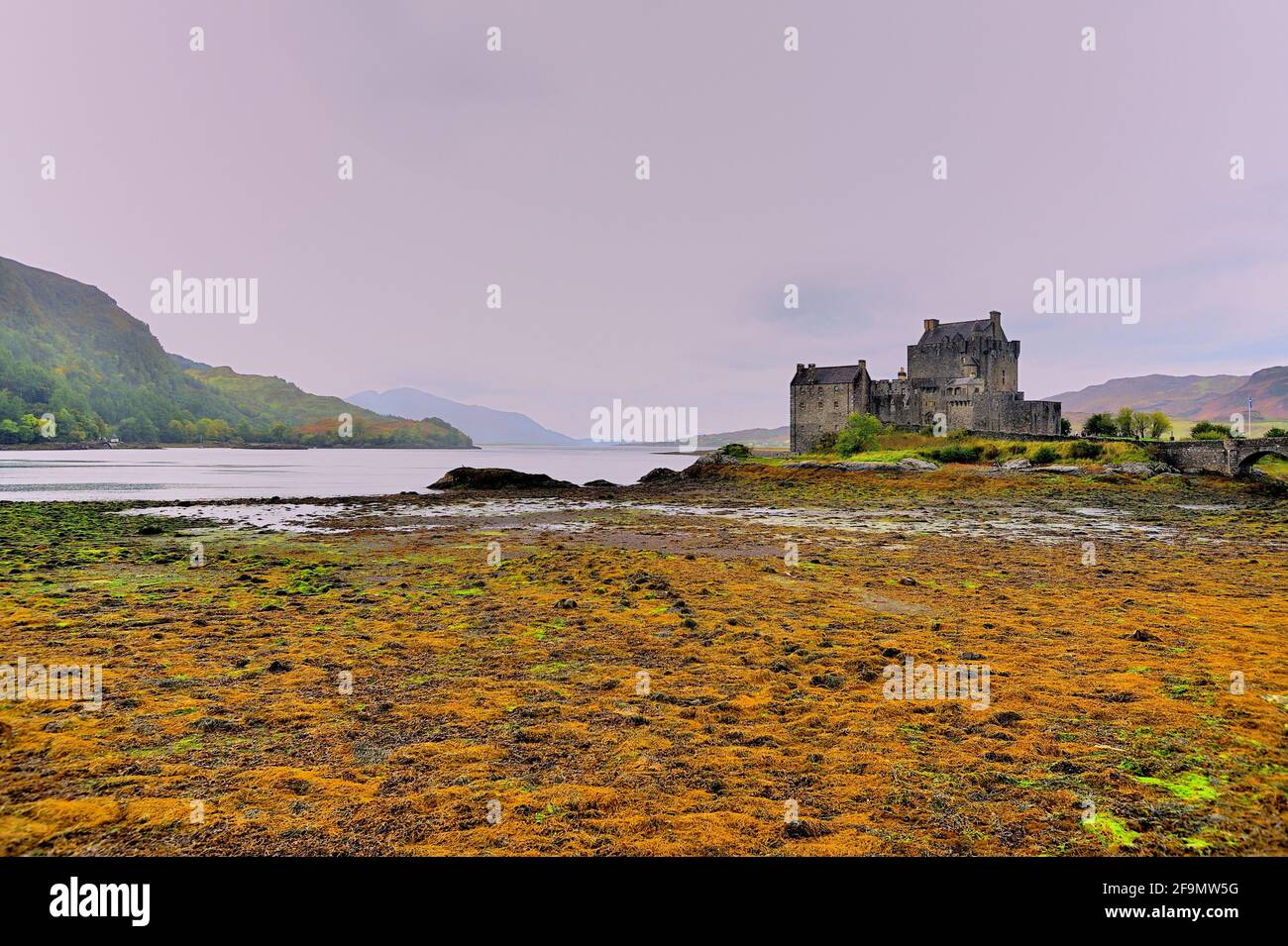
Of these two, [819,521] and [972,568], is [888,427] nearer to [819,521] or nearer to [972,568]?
[819,521]

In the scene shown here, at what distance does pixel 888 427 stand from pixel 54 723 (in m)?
87.7

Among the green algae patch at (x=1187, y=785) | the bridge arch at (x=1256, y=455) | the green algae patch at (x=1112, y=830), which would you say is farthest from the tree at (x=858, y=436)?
the green algae patch at (x=1112, y=830)

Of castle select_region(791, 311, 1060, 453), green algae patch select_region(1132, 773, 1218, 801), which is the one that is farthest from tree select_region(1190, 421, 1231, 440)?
green algae patch select_region(1132, 773, 1218, 801)

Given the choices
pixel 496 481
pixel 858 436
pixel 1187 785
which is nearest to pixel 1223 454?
pixel 858 436

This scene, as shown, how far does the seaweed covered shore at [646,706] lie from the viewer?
5312mm

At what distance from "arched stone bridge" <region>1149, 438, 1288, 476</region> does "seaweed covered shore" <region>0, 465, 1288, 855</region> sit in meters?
46.9

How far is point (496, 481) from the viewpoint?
6400 centimetres

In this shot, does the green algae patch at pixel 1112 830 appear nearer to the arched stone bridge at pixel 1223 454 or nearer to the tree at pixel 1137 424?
the arched stone bridge at pixel 1223 454

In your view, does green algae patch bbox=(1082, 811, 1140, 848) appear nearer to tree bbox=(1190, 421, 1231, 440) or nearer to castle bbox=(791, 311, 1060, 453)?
tree bbox=(1190, 421, 1231, 440)

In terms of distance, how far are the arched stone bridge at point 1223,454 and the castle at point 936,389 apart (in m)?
24.2

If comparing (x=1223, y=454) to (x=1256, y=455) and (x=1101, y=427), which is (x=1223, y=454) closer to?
(x=1256, y=455)

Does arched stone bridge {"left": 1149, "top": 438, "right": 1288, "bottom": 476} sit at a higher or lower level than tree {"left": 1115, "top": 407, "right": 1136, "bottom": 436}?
lower

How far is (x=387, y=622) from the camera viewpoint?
12.9 m

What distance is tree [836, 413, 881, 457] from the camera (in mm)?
79375
